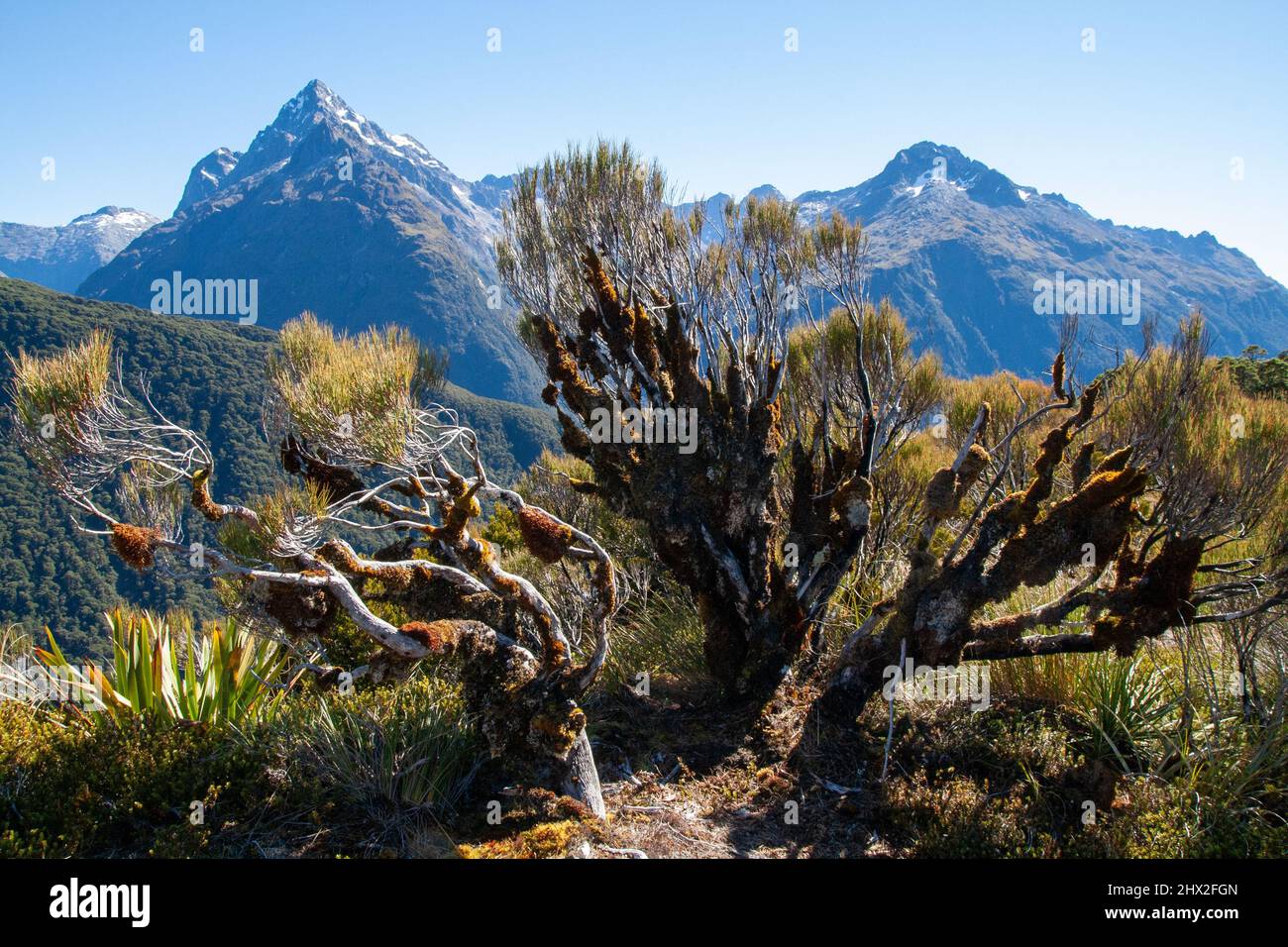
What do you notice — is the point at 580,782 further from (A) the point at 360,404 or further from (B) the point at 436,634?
(A) the point at 360,404

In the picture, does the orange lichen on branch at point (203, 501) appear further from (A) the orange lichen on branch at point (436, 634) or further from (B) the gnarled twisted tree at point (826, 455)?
(B) the gnarled twisted tree at point (826, 455)

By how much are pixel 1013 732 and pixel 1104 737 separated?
1.97ft

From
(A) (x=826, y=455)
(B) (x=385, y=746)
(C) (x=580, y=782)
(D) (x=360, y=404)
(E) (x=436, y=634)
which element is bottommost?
(C) (x=580, y=782)

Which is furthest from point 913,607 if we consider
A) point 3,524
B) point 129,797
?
point 3,524

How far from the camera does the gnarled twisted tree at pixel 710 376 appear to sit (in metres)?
6.49

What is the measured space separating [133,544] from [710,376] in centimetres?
474

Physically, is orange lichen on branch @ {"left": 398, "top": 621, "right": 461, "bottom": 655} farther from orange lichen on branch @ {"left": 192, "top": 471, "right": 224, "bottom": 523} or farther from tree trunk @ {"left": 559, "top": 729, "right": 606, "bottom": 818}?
orange lichen on branch @ {"left": 192, "top": 471, "right": 224, "bottom": 523}

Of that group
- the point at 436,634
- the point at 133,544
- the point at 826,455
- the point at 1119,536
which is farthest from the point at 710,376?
the point at 133,544

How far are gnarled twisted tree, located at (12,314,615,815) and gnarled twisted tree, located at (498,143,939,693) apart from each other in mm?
1358

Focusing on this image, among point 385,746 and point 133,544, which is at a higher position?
point 133,544

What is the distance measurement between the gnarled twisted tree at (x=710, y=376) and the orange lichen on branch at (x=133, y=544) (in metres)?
3.40

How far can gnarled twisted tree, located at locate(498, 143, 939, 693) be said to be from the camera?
649cm

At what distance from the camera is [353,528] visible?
4.81 meters

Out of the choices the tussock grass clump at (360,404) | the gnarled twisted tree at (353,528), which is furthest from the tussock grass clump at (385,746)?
the tussock grass clump at (360,404)
